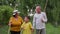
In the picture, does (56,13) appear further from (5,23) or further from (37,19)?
(37,19)

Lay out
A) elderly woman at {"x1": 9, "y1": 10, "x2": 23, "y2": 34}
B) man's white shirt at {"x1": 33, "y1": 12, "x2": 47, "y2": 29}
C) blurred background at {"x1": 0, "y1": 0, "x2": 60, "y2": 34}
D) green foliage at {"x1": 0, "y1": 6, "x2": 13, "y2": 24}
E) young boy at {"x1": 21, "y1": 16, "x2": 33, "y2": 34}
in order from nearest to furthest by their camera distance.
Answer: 1. elderly woman at {"x1": 9, "y1": 10, "x2": 23, "y2": 34}
2. young boy at {"x1": 21, "y1": 16, "x2": 33, "y2": 34}
3. man's white shirt at {"x1": 33, "y1": 12, "x2": 47, "y2": 29}
4. blurred background at {"x1": 0, "y1": 0, "x2": 60, "y2": 34}
5. green foliage at {"x1": 0, "y1": 6, "x2": 13, "y2": 24}

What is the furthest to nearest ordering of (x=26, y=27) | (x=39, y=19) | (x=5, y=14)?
(x=5, y=14), (x=39, y=19), (x=26, y=27)

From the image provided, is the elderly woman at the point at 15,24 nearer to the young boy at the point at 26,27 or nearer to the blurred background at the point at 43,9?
the young boy at the point at 26,27

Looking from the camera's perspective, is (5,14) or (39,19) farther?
(5,14)

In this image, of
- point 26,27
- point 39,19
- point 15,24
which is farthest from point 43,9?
point 15,24

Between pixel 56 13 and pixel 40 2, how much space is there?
151cm

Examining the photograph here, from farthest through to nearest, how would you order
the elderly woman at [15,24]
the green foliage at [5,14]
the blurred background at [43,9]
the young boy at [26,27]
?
Answer: the green foliage at [5,14] < the blurred background at [43,9] < the young boy at [26,27] < the elderly woman at [15,24]

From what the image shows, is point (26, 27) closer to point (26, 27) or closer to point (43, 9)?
point (26, 27)

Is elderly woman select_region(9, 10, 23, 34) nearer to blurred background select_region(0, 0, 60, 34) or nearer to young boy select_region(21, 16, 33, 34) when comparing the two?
young boy select_region(21, 16, 33, 34)

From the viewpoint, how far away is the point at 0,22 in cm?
1958

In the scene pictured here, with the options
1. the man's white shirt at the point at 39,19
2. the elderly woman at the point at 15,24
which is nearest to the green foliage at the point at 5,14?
the man's white shirt at the point at 39,19

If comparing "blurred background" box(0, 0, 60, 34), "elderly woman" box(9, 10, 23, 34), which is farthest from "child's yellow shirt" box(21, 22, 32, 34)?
"blurred background" box(0, 0, 60, 34)

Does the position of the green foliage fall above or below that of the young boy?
below

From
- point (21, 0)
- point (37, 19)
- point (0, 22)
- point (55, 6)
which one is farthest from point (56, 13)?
point (37, 19)
